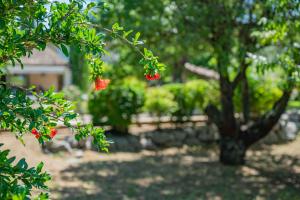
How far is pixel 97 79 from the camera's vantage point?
11.9 ft

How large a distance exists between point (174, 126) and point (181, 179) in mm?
5532

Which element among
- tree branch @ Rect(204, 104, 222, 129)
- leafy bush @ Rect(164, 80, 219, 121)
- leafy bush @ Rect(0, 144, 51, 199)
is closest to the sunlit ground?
tree branch @ Rect(204, 104, 222, 129)

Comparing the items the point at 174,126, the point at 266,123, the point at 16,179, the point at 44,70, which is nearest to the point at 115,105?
the point at 174,126

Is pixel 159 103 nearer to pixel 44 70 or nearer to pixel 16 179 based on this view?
pixel 16 179

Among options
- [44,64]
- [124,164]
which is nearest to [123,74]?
[124,164]

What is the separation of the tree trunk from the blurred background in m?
0.23

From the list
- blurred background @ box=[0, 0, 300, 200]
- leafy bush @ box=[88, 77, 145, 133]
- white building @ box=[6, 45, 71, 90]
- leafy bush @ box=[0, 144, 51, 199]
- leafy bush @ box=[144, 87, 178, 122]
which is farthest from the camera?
white building @ box=[6, 45, 71, 90]

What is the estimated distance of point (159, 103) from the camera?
14578 millimetres

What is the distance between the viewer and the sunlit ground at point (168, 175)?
8.41m

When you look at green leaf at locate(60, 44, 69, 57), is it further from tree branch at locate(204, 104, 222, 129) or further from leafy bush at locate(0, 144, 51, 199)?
tree branch at locate(204, 104, 222, 129)

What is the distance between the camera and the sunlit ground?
8414mm

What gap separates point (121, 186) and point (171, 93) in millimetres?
6902

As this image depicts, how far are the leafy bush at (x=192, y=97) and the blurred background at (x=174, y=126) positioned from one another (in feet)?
0.11

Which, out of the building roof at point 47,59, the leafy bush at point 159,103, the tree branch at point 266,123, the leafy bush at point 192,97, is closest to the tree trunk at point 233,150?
the tree branch at point 266,123
